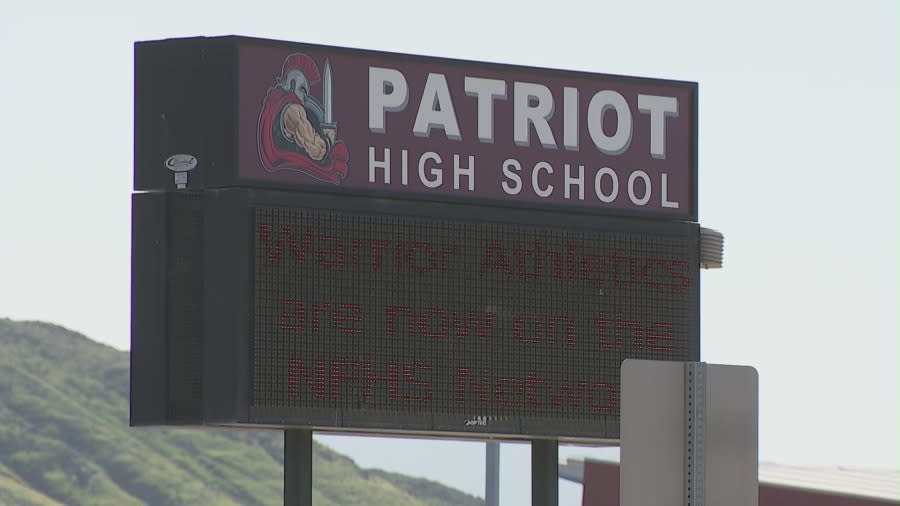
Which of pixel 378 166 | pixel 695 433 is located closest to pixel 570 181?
pixel 378 166

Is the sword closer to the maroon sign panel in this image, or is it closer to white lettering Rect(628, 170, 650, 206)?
the maroon sign panel

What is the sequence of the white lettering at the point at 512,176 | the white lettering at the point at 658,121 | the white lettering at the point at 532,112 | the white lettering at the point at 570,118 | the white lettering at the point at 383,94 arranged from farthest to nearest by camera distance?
the white lettering at the point at 658,121
the white lettering at the point at 570,118
the white lettering at the point at 532,112
the white lettering at the point at 512,176
the white lettering at the point at 383,94

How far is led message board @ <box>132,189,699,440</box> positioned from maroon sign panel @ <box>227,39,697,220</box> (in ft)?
0.75

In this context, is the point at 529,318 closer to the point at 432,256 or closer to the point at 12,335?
the point at 432,256

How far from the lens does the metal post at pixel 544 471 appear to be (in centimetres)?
1655

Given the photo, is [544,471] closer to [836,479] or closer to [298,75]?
[298,75]

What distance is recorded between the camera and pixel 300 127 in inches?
604

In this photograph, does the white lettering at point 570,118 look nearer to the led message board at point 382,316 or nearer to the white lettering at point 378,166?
the led message board at point 382,316

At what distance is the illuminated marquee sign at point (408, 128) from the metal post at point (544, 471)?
1.85 meters

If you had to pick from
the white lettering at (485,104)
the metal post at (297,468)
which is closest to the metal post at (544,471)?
the metal post at (297,468)

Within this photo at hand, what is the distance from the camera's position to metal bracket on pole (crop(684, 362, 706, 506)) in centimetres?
878

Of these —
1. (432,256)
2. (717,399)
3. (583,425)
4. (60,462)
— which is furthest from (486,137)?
(60,462)

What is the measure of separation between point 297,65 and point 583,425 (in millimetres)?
3278

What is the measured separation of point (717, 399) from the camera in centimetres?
893
